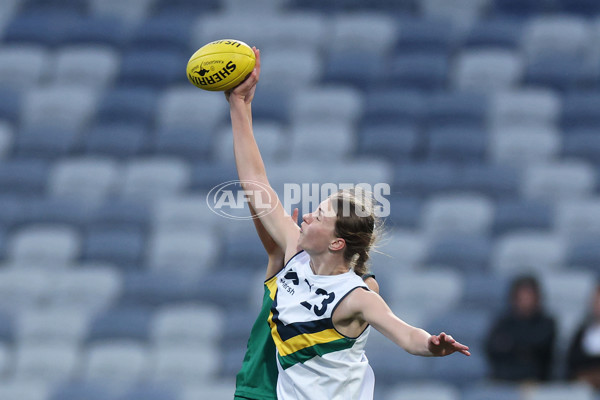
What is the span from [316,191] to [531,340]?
2414 millimetres

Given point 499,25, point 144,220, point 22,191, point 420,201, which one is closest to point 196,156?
point 144,220

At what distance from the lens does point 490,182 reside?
23.7 ft

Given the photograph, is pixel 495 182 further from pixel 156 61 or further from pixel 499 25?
pixel 156 61

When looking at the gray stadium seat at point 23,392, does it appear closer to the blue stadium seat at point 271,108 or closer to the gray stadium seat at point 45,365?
the gray stadium seat at point 45,365

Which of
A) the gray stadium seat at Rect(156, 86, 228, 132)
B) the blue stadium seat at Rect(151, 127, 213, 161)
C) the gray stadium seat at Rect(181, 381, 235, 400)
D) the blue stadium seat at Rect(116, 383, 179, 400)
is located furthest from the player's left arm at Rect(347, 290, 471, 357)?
the gray stadium seat at Rect(156, 86, 228, 132)

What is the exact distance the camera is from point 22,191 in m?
7.71

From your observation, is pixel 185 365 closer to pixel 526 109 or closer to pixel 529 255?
pixel 529 255

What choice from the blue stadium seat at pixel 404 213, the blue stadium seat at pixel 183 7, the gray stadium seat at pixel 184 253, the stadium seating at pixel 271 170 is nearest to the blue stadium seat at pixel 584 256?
the stadium seating at pixel 271 170

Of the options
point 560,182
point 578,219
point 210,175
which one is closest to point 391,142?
point 560,182

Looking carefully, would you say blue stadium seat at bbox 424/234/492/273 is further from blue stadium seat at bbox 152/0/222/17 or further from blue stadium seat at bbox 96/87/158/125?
blue stadium seat at bbox 152/0/222/17

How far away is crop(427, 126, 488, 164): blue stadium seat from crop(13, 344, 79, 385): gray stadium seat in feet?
11.9

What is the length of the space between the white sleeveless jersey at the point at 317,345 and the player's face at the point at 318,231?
108 mm

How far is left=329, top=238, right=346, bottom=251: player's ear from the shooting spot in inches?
111

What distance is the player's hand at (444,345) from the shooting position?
2291 mm
